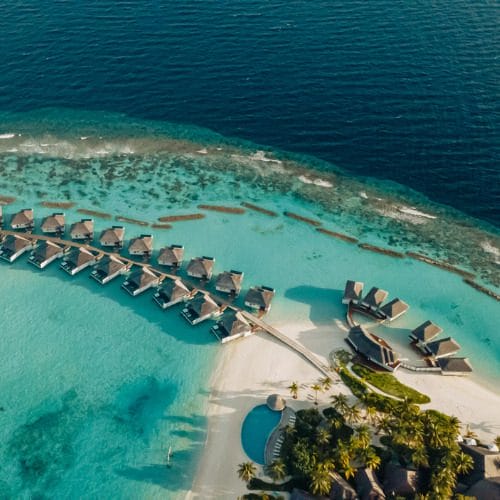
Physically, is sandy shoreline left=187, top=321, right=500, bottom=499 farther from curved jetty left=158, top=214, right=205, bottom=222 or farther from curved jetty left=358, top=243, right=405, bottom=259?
curved jetty left=158, top=214, right=205, bottom=222

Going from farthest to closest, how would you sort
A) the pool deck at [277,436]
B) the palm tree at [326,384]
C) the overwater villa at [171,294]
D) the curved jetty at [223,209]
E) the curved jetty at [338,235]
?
the curved jetty at [223,209] → the curved jetty at [338,235] → the overwater villa at [171,294] → the palm tree at [326,384] → the pool deck at [277,436]

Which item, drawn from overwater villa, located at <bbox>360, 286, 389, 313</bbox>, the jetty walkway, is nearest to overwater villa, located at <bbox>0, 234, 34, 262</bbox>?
the jetty walkway

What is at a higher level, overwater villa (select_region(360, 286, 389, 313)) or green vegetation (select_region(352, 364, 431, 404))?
overwater villa (select_region(360, 286, 389, 313))

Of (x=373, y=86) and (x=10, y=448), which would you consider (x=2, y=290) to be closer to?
(x=10, y=448)

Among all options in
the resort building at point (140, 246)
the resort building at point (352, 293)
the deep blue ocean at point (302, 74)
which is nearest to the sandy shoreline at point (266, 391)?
the resort building at point (352, 293)

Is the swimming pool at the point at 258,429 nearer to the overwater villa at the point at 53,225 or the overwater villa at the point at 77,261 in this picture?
the overwater villa at the point at 77,261

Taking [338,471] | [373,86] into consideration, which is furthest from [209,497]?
[373,86]
